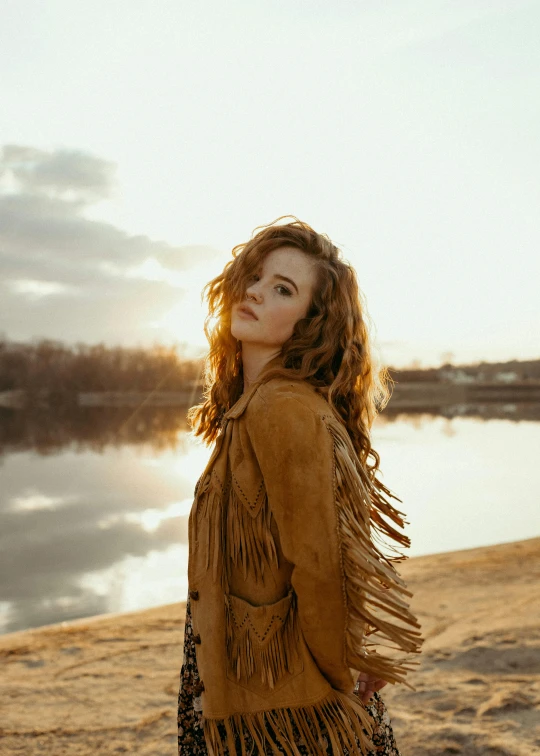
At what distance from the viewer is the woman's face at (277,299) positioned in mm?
1669

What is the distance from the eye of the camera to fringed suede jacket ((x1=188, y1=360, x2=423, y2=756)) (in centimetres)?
142

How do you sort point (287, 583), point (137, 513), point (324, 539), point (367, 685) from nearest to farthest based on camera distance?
1. point (324, 539)
2. point (287, 583)
3. point (367, 685)
4. point (137, 513)

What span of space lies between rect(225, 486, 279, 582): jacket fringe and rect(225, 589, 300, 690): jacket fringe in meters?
0.08

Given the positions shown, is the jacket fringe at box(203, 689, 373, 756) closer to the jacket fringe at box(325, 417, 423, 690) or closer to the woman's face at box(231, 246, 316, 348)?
the jacket fringe at box(325, 417, 423, 690)

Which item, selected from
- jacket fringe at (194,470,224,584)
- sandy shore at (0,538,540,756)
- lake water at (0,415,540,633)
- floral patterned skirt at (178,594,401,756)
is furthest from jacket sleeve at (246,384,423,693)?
sandy shore at (0,538,540,756)

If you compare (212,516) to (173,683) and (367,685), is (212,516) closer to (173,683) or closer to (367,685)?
(367,685)

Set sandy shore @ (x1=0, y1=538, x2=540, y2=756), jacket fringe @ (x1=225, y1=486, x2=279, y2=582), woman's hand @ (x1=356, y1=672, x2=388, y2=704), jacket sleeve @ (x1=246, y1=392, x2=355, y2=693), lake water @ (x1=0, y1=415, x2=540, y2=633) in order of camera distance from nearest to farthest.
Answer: jacket sleeve @ (x1=246, y1=392, x2=355, y2=693) → jacket fringe @ (x1=225, y1=486, x2=279, y2=582) → woman's hand @ (x1=356, y1=672, x2=388, y2=704) → sandy shore @ (x1=0, y1=538, x2=540, y2=756) → lake water @ (x1=0, y1=415, x2=540, y2=633)

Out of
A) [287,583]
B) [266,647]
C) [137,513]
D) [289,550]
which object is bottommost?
[137,513]

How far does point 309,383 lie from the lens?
1.65 metres

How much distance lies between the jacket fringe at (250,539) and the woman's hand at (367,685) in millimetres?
391

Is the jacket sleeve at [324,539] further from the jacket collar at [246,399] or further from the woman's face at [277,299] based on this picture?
the woman's face at [277,299]

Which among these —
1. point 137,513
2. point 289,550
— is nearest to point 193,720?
point 289,550

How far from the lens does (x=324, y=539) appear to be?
4.65 feet

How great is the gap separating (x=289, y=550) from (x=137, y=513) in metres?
9.94
